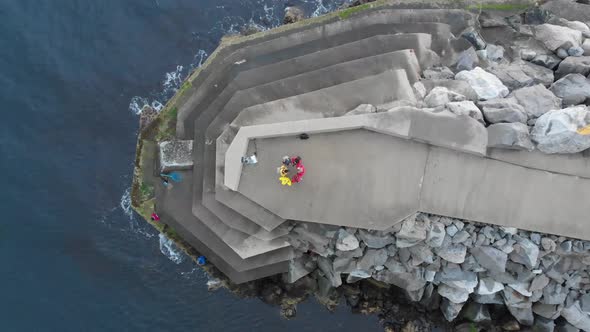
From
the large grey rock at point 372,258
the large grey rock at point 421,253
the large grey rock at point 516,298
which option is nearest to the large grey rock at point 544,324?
the large grey rock at point 516,298

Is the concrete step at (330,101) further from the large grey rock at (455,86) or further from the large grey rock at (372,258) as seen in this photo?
the large grey rock at (372,258)

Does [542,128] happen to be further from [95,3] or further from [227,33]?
[95,3]

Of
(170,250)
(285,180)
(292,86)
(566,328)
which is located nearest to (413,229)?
(285,180)

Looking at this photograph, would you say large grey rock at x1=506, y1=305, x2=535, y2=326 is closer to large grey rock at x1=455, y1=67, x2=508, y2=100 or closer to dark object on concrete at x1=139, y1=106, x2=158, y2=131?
large grey rock at x1=455, y1=67, x2=508, y2=100

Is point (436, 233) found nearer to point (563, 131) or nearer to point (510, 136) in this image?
point (510, 136)

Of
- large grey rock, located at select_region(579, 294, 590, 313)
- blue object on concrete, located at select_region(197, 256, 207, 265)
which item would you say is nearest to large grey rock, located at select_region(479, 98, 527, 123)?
large grey rock, located at select_region(579, 294, 590, 313)

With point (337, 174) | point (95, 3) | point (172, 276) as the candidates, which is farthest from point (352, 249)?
point (95, 3)
